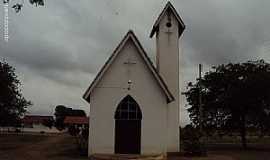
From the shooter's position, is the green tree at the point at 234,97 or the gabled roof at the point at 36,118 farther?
the gabled roof at the point at 36,118

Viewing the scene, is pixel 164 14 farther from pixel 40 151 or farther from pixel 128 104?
pixel 40 151

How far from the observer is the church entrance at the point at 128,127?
2644 centimetres

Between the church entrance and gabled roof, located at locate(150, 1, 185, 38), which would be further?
gabled roof, located at locate(150, 1, 185, 38)

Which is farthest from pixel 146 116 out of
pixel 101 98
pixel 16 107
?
pixel 16 107

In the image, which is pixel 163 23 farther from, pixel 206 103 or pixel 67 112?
pixel 67 112

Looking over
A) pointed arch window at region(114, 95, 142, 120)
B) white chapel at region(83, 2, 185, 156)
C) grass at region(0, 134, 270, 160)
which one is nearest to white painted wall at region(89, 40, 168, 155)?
white chapel at region(83, 2, 185, 156)

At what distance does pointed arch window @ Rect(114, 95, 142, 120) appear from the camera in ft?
87.9

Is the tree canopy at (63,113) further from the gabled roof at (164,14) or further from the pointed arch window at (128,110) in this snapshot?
the pointed arch window at (128,110)

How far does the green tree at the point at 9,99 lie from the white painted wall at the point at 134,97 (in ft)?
62.5

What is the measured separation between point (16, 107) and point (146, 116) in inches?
923

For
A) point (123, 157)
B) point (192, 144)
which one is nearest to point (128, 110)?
point (123, 157)

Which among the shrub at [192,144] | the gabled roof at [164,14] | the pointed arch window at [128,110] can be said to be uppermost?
the gabled roof at [164,14]

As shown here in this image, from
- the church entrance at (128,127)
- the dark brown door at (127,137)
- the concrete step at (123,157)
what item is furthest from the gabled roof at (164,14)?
the concrete step at (123,157)

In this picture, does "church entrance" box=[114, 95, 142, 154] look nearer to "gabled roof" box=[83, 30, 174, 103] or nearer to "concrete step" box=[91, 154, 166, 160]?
"concrete step" box=[91, 154, 166, 160]
